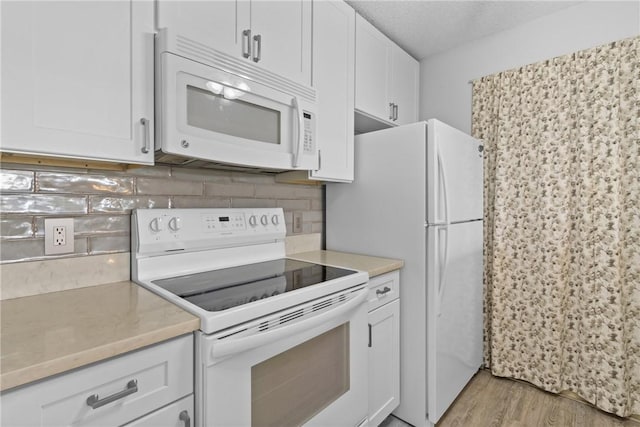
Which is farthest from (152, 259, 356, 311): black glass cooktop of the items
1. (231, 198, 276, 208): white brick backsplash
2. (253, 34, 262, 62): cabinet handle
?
(253, 34, 262, 62): cabinet handle

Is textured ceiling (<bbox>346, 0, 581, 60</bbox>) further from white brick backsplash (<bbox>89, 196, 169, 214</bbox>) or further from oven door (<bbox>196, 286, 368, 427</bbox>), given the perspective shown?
oven door (<bbox>196, 286, 368, 427</bbox>)

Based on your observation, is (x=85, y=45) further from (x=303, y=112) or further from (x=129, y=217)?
(x=303, y=112)

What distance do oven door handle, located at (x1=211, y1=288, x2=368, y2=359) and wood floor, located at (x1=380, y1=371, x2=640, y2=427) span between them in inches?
37.6

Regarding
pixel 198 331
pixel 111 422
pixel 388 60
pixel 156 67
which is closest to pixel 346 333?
pixel 198 331

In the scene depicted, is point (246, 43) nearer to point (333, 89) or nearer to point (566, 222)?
point (333, 89)

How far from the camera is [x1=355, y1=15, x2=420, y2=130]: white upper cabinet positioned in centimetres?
213

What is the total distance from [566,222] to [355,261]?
1.39m

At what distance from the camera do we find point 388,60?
7.86 ft

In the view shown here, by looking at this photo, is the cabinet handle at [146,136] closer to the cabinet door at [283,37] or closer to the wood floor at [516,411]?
the cabinet door at [283,37]

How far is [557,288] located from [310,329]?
1.78 metres

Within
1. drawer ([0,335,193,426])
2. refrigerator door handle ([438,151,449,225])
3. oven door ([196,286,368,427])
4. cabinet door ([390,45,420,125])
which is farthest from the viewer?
cabinet door ([390,45,420,125])

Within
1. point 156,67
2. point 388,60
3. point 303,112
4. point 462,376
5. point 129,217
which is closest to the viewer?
point 156,67

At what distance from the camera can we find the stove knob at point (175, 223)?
149 centimetres

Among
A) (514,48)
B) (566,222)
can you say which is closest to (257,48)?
(514,48)
